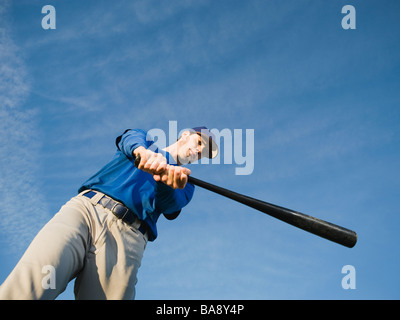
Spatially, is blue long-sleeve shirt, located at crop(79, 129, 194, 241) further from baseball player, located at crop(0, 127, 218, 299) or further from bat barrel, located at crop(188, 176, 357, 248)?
bat barrel, located at crop(188, 176, 357, 248)

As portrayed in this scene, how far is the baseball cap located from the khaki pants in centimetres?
177

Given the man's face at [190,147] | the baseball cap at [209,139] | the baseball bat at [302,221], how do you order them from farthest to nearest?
the baseball cap at [209,139] → the man's face at [190,147] → the baseball bat at [302,221]

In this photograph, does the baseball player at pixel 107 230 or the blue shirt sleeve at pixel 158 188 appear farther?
the blue shirt sleeve at pixel 158 188

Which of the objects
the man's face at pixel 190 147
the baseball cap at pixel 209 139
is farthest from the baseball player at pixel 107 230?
the baseball cap at pixel 209 139

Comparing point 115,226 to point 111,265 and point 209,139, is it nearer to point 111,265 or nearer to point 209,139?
point 111,265

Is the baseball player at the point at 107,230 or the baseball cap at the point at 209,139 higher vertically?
the baseball cap at the point at 209,139

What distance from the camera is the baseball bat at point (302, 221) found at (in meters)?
2.96

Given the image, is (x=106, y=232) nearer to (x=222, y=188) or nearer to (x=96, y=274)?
(x=96, y=274)

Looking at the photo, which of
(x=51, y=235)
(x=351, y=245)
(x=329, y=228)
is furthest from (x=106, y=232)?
(x=351, y=245)

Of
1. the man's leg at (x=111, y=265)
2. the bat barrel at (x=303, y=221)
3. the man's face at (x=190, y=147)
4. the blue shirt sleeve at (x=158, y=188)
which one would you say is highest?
the man's face at (x=190, y=147)

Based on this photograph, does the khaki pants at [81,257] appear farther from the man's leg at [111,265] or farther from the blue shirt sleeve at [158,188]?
the blue shirt sleeve at [158,188]

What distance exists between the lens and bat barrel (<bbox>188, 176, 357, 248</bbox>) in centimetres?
296

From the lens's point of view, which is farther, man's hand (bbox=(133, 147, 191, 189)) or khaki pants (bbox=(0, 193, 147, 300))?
man's hand (bbox=(133, 147, 191, 189))

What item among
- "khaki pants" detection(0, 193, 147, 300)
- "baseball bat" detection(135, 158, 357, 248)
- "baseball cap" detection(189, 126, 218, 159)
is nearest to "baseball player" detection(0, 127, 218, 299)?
"khaki pants" detection(0, 193, 147, 300)
